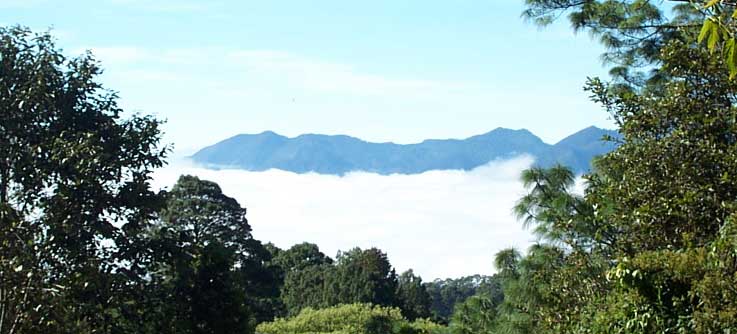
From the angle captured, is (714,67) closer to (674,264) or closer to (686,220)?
(686,220)

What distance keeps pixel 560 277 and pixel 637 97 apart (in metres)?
2.72

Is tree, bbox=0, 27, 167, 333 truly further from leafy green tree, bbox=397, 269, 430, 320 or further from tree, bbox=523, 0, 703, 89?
leafy green tree, bbox=397, 269, 430, 320

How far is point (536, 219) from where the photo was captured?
12906mm

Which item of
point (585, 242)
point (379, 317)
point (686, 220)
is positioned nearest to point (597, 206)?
point (686, 220)

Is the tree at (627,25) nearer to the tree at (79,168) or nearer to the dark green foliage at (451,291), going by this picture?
the tree at (79,168)

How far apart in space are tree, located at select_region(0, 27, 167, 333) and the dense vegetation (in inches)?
1.3

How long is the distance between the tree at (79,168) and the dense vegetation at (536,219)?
0.11 ft

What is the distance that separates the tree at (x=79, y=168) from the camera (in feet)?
50.8

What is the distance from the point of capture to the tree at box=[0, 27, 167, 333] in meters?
15.5

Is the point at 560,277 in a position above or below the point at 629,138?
below

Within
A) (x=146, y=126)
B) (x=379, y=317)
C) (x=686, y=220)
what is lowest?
(x=379, y=317)

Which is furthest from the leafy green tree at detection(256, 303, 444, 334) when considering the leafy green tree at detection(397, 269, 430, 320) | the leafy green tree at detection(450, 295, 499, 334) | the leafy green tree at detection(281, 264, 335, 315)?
the leafy green tree at detection(397, 269, 430, 320)

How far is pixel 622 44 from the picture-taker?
45.0 feet

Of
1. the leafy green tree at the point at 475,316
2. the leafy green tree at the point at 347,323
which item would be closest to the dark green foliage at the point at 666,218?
the leafy green tree at the point at 475,316
